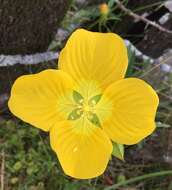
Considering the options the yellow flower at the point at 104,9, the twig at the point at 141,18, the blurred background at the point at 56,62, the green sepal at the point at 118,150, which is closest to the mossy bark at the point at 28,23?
the blurred background at the point at 56,62

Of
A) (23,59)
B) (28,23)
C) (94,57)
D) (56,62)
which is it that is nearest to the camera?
(94,57)

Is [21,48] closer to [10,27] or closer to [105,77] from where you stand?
[10,27]

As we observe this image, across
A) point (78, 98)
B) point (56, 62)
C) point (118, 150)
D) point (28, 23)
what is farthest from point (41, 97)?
point (56, 62)

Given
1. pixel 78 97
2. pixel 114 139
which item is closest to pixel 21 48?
pixel 78 97

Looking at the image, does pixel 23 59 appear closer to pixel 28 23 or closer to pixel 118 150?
pixel 28 23

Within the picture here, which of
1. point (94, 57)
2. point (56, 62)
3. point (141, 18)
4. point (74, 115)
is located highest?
point (94, 57)

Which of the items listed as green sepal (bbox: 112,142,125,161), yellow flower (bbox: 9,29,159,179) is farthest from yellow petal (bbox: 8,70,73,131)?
green sepal (bbox: 112,142,125,161)
